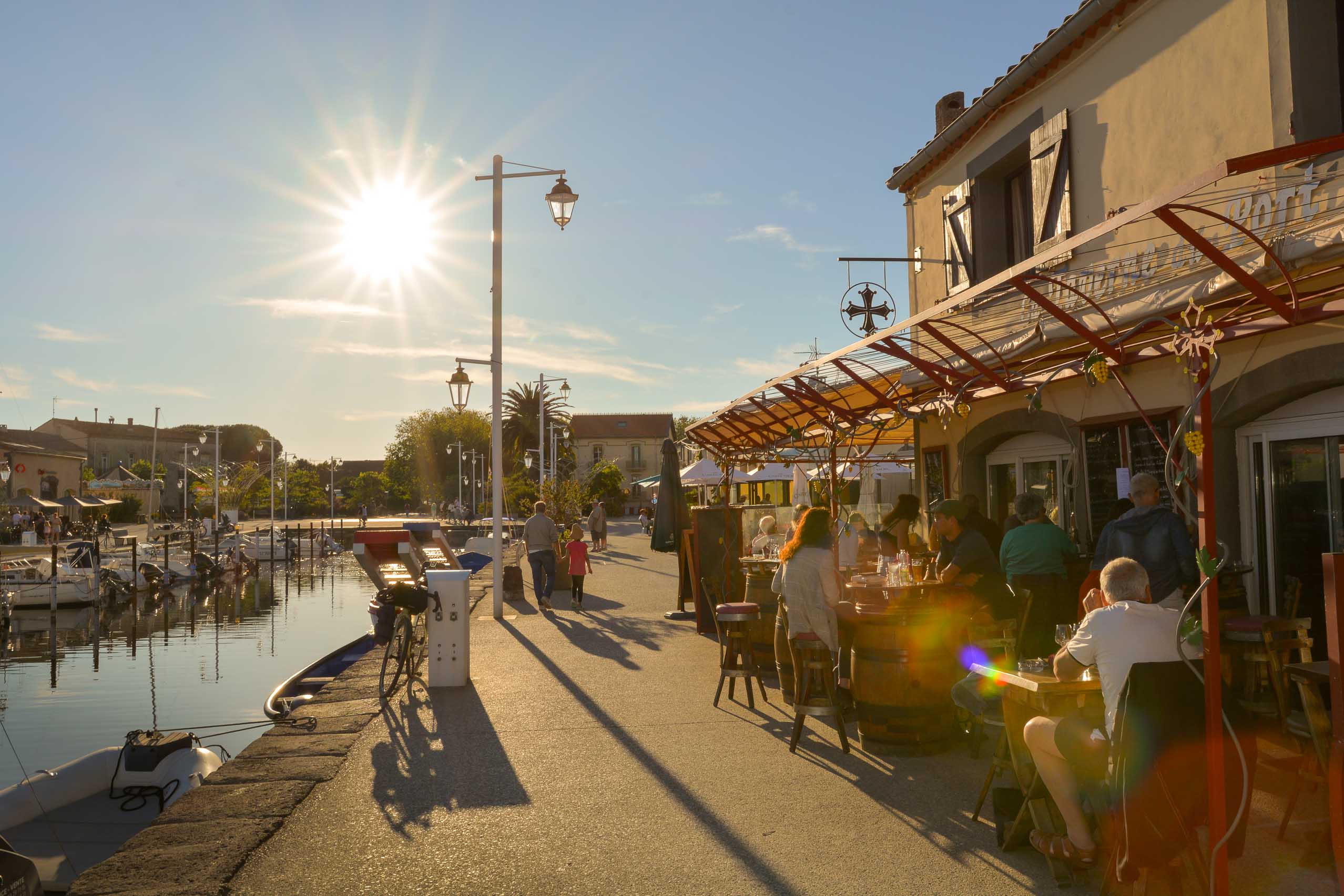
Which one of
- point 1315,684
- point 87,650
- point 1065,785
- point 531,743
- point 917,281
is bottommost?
point 87,650

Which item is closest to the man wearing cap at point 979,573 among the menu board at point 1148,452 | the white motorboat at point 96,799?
the menu board at point 1148,452

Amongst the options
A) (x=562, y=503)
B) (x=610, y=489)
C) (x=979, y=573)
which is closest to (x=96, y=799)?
(x=979, y=573)

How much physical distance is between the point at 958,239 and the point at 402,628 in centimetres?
812

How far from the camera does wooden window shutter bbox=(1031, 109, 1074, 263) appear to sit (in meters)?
9.89

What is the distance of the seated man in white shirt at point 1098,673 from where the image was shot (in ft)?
12.1

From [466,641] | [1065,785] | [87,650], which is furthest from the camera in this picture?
[87,650]

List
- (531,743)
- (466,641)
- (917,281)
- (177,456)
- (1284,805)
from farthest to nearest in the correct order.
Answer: (177,456) → (917,281) → (466,641) → (531,743) → (1284,805)

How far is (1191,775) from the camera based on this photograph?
362cm

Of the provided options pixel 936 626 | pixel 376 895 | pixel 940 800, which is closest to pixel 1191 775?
pixel 940 800

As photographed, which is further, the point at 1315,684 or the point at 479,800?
the point at 479,800

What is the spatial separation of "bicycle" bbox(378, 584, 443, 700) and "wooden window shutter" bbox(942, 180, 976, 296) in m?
7.14

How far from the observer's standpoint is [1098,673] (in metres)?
3.96

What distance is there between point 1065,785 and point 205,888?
3632 mm

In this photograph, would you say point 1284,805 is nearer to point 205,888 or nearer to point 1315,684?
point 1315,684
